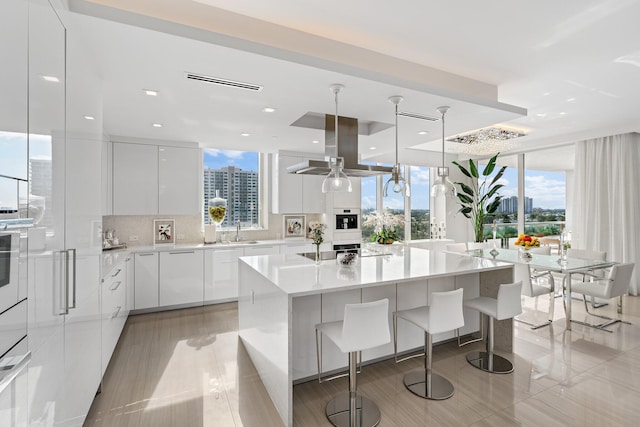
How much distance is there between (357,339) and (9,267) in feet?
5.71

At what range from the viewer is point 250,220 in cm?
563

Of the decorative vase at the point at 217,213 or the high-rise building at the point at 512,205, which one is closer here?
the decorative vase at the point at 217,213

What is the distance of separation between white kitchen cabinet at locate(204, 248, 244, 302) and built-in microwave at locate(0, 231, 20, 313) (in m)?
3.61

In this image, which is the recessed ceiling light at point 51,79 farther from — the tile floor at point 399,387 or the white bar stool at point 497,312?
the white bar stool at point 497,312

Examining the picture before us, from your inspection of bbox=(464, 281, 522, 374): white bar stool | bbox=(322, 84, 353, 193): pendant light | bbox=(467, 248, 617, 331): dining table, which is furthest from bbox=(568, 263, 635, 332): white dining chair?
bbox=(322, 84, 353, 193): pendant light

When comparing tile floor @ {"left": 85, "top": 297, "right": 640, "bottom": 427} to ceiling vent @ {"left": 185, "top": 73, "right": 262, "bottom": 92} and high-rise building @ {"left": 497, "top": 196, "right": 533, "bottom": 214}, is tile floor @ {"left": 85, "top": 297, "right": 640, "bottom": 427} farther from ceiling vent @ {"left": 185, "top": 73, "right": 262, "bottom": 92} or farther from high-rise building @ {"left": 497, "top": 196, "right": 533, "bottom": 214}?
high-rise building @ {"left": 497, "top": 196, "right": 533, "bottom": 214}

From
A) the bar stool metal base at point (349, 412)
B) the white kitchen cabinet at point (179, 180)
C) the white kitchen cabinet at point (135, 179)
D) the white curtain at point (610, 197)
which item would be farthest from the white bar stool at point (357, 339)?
the white curtain at point (610, 197)

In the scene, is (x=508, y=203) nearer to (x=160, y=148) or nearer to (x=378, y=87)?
(x=378, y=87)

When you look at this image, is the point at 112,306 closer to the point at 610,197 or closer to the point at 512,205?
the point at 610,197

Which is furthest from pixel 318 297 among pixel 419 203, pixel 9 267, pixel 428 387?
pixel 419 203

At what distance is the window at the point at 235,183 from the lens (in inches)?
209

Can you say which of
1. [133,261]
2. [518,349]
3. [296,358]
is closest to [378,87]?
[296,358]

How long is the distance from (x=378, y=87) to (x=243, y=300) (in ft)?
8.05

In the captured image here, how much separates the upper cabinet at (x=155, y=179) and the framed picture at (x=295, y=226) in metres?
1.60
